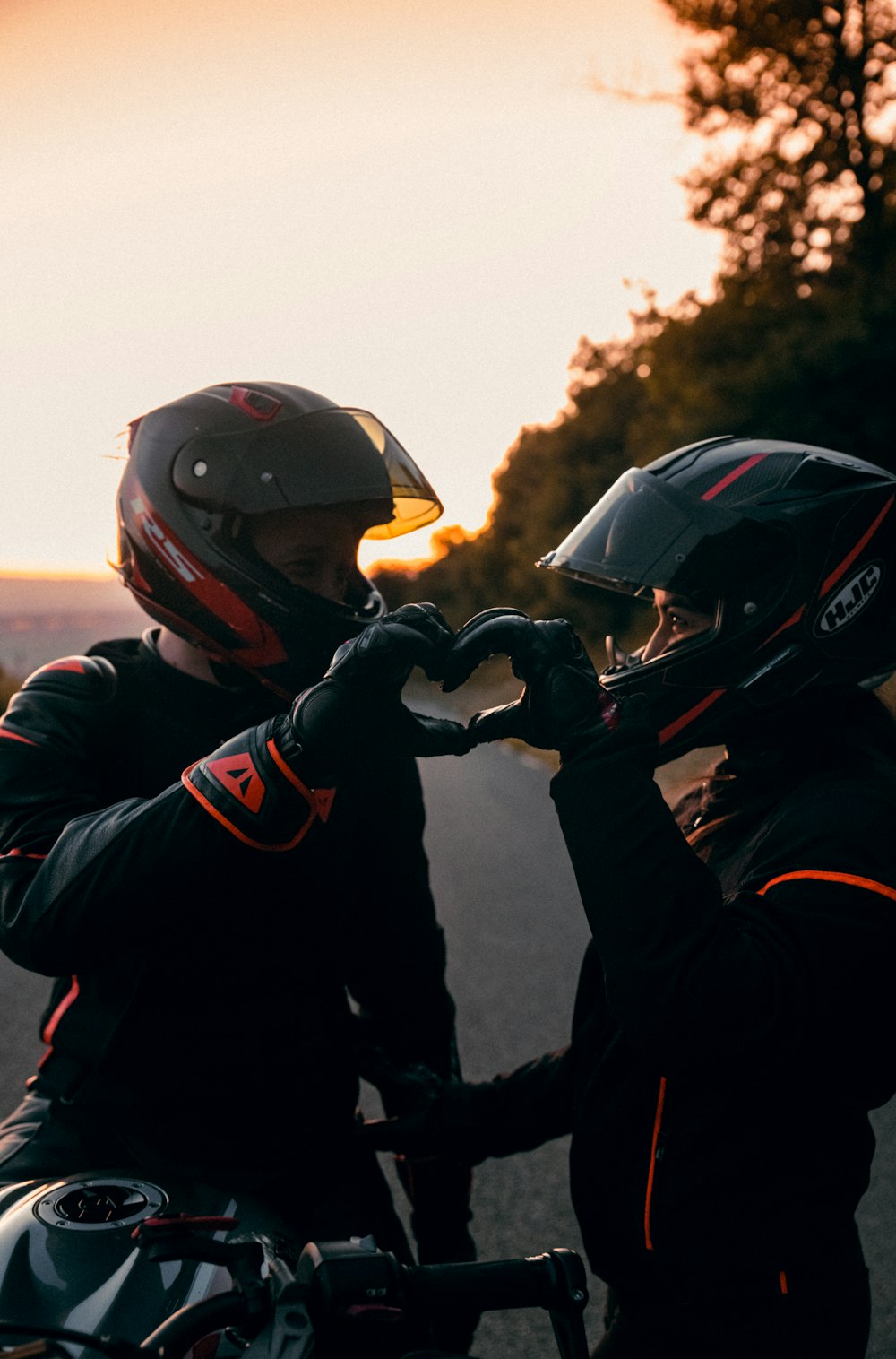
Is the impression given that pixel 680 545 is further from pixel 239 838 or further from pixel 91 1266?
pixel 91 1266

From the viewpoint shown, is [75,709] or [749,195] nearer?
[75,709]

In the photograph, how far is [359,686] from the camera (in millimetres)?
1686

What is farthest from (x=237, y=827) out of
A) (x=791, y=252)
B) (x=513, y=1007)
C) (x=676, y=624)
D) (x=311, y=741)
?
(x=791, y=252)

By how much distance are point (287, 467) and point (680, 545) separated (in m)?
0.73

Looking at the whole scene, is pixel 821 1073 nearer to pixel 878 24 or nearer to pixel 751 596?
pixel 751 596

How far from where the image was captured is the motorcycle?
1254mm

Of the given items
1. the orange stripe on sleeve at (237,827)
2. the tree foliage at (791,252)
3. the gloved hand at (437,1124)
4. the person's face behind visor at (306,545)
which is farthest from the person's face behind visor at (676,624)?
the tree foliage at (791,252)

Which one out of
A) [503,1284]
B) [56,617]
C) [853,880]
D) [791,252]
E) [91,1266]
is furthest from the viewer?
[56,617]

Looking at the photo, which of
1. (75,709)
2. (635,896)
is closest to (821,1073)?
(635,896)

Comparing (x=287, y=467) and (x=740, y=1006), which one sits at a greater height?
(x=287, y=467)

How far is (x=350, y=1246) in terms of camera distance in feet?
4.33

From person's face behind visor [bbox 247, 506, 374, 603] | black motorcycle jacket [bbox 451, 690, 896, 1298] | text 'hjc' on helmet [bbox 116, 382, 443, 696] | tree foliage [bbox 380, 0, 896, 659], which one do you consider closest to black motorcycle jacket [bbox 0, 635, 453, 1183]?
text 'hjc' on helmet [bbox 116, 382, 443, 696]

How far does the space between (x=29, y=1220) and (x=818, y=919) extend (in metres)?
1.08

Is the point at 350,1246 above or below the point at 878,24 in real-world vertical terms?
below
